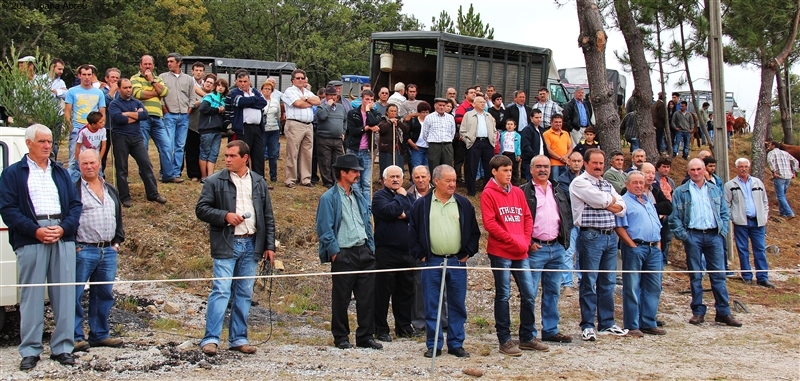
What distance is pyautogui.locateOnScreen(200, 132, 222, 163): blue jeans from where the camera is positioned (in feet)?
41.1

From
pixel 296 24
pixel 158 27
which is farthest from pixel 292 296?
pixel 296 24

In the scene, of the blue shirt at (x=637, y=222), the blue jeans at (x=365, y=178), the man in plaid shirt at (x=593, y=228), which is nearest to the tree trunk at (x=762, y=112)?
the blue jeans at (x=365, y=178)

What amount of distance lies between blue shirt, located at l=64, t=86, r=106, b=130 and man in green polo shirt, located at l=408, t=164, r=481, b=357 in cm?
588

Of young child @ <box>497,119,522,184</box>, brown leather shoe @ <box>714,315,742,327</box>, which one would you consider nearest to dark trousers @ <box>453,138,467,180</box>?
young child @ <box>497,119,522,184</box>

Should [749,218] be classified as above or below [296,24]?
below

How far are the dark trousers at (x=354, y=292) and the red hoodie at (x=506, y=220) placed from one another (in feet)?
4.09

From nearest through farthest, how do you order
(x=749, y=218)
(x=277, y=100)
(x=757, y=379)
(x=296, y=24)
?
(x=757, y=379) → (x=749, y=218) → (x=277, y=100) → (x=296, y=24)

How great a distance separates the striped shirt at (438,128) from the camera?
547 inches

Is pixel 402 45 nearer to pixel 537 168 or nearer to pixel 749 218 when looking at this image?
pixel 749 218

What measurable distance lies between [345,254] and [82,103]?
A: 5463 mm

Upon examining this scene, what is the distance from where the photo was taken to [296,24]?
48594 mm

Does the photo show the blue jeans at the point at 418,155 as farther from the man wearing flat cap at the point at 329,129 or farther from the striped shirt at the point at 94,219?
the striped shirt at the point at 94,219

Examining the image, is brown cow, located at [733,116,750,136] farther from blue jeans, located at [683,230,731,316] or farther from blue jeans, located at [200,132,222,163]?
blue jeans, located at [200,132,222,163]

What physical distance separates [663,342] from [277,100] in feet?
24.8
